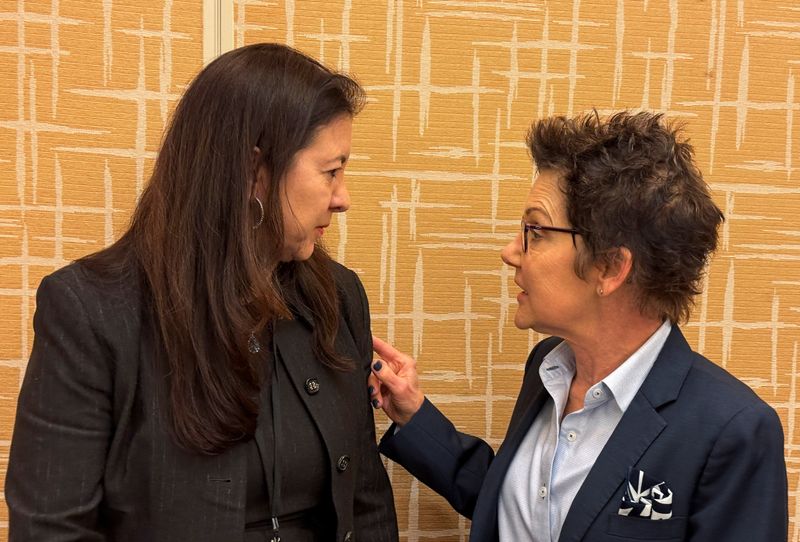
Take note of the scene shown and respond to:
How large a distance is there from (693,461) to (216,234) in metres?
0.86

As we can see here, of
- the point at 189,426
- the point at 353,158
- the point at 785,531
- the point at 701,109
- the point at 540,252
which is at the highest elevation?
the point at 701,109

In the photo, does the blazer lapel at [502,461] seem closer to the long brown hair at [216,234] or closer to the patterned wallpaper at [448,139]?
the patterned wallpaper at [448,139]

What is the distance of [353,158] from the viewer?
1856 mm

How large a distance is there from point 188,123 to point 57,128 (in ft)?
1.86

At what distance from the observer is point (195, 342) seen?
4.29ft

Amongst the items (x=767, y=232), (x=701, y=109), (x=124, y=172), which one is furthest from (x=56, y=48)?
(x=767, y=232)

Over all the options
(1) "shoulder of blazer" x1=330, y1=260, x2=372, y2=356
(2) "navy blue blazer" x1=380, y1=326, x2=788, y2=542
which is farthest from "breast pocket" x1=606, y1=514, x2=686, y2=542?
(1) "shoulder of blazer" x1=330, y1=260, x2=372, y2=356

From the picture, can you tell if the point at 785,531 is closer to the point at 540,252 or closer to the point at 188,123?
the point at 540,252

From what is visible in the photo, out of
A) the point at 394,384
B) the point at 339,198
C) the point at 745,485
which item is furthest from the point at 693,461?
the point at 339,198

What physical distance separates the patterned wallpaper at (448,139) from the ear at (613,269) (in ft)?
1.57

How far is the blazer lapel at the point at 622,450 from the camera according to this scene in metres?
1.40

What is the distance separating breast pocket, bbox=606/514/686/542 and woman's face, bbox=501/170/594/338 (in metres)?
0.34

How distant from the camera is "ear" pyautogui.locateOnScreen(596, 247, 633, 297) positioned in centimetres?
144

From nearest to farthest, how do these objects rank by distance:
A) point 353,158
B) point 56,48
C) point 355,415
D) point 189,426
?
point 189,426 < point 355,415 < point 56,48 < point 353,158
